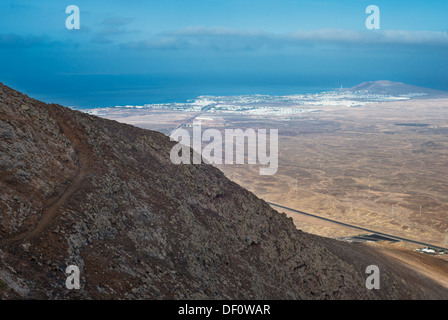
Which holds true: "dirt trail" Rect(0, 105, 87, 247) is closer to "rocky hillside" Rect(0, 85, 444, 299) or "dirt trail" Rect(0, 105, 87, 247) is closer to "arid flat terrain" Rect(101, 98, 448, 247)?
"rocky hillside" Rect(0, 85, 444, 299)

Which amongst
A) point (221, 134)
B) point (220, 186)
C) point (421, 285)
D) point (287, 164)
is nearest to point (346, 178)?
point (287, 164)

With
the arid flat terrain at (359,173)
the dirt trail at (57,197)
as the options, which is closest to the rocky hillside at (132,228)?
the dirt trail at (57,197)

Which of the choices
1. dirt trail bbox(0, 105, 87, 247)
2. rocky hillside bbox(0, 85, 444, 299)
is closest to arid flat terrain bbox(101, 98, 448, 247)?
rocky hillside bbox(0, 85, 444, 299)

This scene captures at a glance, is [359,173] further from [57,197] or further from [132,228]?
[57,197]

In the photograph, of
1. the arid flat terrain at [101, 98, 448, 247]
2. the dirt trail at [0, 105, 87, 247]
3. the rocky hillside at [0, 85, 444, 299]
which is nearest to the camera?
the dirt trail at [0, 105, 87, 247]

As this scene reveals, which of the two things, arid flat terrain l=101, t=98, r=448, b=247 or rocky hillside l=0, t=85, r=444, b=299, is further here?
arid flat terrain l=101, t=98, r=448, b=247
